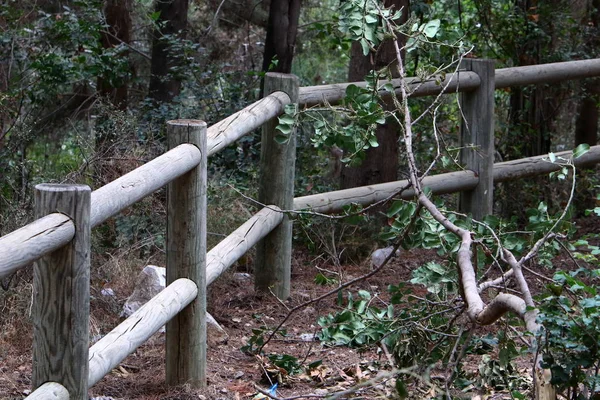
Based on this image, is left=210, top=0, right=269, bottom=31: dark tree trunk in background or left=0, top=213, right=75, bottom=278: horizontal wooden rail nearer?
left=0, top=213, right=75, bottom=278: horizontal wooden rail

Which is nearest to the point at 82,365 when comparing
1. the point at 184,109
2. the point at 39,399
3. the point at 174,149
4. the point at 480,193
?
the point at 39,399

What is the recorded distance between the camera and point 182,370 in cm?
397

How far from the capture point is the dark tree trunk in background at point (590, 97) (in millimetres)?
8859

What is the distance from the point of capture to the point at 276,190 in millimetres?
5238

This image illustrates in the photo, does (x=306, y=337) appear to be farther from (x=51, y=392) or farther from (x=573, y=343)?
(x=573, y=343)

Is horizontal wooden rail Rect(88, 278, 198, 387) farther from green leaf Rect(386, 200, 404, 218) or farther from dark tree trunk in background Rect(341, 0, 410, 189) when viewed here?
dark tree trunk in background Rect(341, 0, 410, 189)

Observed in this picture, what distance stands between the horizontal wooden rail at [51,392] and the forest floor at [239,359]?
1.12 meters

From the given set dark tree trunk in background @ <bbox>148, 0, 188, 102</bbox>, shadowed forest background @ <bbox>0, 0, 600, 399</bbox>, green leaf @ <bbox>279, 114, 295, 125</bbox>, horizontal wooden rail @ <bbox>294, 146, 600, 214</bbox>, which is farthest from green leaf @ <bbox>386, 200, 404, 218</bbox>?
dark tree trunk in background @ <bbox>148, 0, 188, 102</bbox>

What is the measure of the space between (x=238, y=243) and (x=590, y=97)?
16.5 feet

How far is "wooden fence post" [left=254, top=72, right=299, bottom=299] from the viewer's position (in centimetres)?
511

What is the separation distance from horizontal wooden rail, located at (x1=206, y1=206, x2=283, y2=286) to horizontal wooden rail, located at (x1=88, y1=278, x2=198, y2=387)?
1.11 feet

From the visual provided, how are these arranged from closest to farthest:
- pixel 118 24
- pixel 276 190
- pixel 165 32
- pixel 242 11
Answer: pixel 276 190, pixel 165 32, pixel 118 24, pixel 242 11

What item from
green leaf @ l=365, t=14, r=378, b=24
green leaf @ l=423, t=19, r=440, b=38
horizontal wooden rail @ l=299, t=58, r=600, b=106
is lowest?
horizontal wooden rail @ l=299, t=58, r=600, b=106

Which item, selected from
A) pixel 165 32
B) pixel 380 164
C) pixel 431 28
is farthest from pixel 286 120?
pixel 165 32
